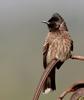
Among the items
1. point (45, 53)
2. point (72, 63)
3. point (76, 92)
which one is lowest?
point (72, 63)

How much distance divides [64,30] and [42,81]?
1.97 meters

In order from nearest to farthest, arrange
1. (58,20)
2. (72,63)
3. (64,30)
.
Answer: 1. (58,20)
2. (64,30)
3. (72,63)

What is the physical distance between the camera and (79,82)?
1324 mm

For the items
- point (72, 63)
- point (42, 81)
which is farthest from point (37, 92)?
point (72, 63)

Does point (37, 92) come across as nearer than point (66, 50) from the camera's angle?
Yes

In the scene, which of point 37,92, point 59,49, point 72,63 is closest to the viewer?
point 37,92

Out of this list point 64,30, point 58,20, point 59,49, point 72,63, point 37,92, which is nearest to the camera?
point 37,92

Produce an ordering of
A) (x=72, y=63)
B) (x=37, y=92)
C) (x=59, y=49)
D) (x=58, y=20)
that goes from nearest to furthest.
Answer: (x=37, y=92) < (x=58, y=20) < (x=59, y=49) < (x=72, y=63)

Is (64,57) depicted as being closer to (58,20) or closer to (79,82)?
→ (58,20)

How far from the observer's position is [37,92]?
1.26 meters

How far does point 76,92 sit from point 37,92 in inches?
5.7

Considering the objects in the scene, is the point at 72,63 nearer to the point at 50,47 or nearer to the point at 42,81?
the point at 50,47

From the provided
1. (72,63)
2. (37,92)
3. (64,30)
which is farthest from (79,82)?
(72,63)

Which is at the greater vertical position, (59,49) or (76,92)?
(76,92)
